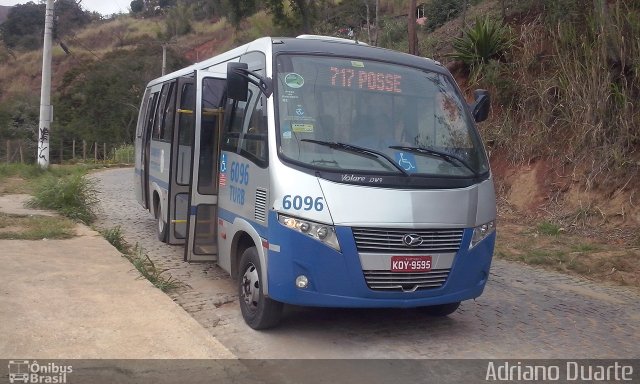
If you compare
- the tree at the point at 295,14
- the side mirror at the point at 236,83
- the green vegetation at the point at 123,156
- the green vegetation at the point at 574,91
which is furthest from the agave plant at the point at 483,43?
the green vegetation at the point at 123,156

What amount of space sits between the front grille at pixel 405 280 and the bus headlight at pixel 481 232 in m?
0.38

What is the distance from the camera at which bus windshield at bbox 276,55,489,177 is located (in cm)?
622

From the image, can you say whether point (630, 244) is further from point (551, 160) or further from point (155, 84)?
point (155, 84)

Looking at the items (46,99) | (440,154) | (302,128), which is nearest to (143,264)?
(302,128)

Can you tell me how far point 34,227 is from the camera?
1034 cm

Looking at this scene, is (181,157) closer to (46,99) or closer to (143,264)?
(143,264)

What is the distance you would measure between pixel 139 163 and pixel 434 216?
7862 millimetres

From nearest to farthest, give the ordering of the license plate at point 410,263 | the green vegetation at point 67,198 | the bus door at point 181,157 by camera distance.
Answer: the license plate at point 410,263 → the bus door at point 181,157 → the green vegetation at point 67,198

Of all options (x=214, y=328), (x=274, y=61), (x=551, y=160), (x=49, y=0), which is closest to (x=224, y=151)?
(x=274, y=61)

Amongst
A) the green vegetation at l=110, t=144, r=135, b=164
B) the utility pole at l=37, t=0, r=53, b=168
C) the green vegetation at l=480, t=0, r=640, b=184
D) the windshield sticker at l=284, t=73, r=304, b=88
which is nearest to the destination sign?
the windshield sticker at l=284, t=73, r=304, b=88

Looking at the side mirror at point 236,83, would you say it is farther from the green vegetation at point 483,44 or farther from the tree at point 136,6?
the tree at point 136,6

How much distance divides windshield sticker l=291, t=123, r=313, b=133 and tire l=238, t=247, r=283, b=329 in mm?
A: 1175

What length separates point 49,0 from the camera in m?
21.0

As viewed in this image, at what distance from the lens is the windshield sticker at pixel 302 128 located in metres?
6.30
